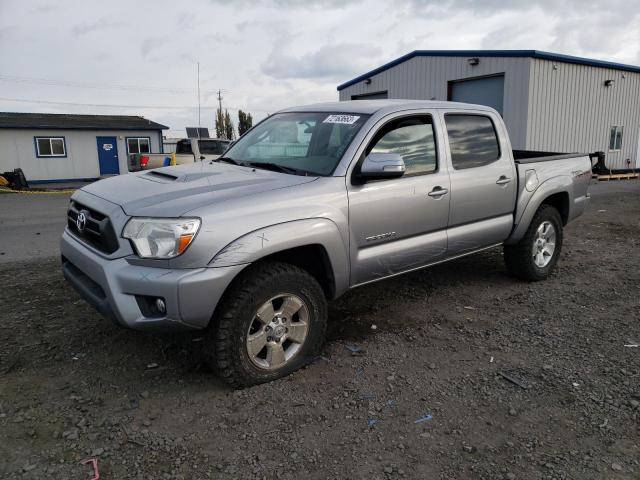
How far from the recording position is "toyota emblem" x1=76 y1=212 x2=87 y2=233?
11.3ft

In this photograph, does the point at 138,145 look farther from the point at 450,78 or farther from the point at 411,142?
the point at 411,142

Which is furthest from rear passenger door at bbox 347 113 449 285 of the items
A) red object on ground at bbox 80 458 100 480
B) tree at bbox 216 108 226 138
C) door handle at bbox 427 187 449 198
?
tree at bbox 216 108 226 138

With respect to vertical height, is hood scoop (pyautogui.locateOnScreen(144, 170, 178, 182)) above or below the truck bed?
below

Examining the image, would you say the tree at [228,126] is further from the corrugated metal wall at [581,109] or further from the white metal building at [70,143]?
the corrugated metal wall at [581,109]

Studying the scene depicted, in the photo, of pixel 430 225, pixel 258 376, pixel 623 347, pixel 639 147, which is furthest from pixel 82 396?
pixel 639 147

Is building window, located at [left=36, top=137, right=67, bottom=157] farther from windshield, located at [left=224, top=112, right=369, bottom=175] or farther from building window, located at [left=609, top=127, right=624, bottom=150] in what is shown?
building window, located at [left=609, top=127, right=624, bottom=150]

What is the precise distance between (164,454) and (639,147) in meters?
25.1

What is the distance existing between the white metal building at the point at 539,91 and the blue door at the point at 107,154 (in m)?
14.5

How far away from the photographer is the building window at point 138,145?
2902 cm

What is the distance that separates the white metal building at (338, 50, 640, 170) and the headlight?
629 inches

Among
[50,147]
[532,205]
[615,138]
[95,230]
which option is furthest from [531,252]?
[50,147]

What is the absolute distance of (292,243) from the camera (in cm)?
328

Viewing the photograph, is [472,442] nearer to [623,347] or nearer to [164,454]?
[164,454]

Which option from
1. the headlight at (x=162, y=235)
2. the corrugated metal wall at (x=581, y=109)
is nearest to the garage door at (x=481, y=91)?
the corrugated metal wall at (x=581, y=109)
